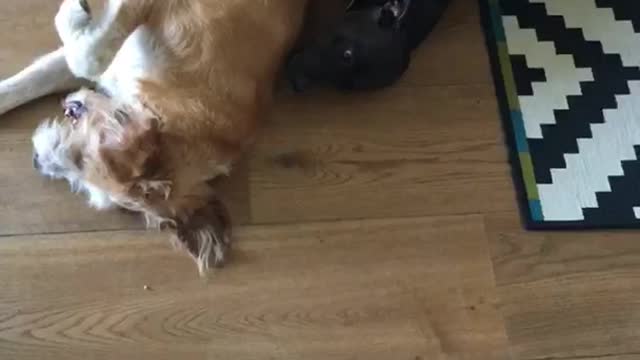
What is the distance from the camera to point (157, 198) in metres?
1.57

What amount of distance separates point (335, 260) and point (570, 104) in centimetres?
59

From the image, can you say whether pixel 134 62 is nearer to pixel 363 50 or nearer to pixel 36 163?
pixel 36 163

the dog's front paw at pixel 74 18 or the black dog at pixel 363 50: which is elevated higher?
the dog's front paw at pixel 74 18

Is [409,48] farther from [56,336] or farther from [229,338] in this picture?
[56,336]

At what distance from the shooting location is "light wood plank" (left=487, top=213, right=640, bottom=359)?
1717mm

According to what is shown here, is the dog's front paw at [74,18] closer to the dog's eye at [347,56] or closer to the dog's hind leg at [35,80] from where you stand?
the dog's hind leg at [35,80]

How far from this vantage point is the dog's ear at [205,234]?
65.5 inches

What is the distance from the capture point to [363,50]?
1.77 metres

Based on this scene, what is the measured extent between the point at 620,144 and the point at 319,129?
1.98 feet

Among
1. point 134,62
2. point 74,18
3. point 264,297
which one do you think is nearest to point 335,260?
point 264,297

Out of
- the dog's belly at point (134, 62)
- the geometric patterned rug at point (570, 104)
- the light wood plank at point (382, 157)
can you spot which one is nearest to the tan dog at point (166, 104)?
the dog's belly at point (134, 62)

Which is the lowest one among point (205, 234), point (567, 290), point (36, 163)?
point (567, 290)

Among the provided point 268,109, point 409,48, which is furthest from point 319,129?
point 409,48

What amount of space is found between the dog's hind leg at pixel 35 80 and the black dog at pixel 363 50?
0.42 m
